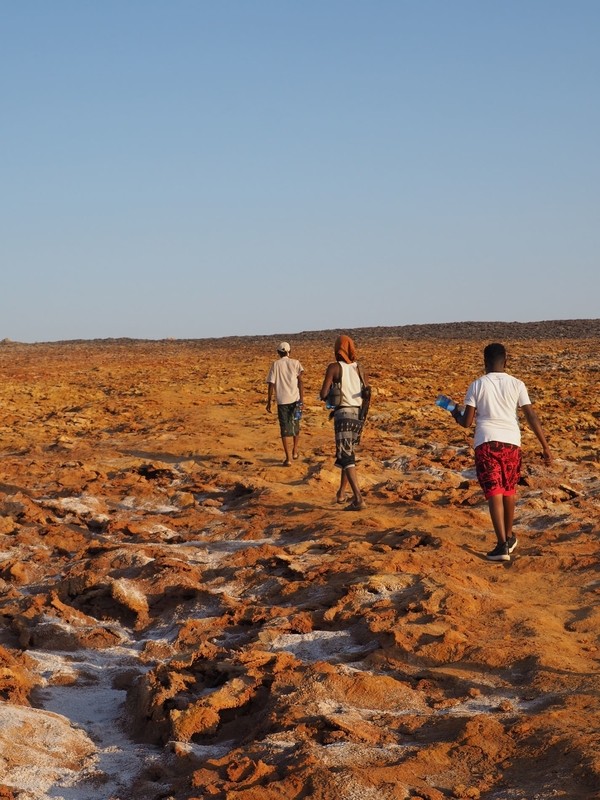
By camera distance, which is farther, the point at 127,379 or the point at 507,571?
the point at 127,379

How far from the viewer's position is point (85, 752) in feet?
16.7

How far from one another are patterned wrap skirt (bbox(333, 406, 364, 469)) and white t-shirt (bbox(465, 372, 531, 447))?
7.03 ft

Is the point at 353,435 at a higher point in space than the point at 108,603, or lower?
higher

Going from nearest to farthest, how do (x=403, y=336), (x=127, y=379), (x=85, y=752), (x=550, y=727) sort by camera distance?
(x=550, y=727), (x=85, y=752), (x=127, y=379), (x=403, y=336)

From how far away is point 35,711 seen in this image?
5355mm

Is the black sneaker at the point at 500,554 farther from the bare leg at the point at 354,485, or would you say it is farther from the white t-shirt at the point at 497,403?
the bare leg at the point at 354,485

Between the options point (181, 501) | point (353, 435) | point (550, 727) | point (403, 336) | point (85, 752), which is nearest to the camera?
point (550, 727)

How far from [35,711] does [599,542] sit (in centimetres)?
509

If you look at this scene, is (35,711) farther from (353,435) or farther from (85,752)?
(353,435)

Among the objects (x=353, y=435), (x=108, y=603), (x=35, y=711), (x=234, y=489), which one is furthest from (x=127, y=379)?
(x=35, y=711)

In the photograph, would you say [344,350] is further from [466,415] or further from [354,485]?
[466,415]

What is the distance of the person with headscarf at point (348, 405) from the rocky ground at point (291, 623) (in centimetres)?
53

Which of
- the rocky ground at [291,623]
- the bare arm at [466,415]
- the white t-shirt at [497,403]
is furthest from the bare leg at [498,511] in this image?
the bare arm at [466,415]

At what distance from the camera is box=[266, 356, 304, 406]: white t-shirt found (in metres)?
12.7
